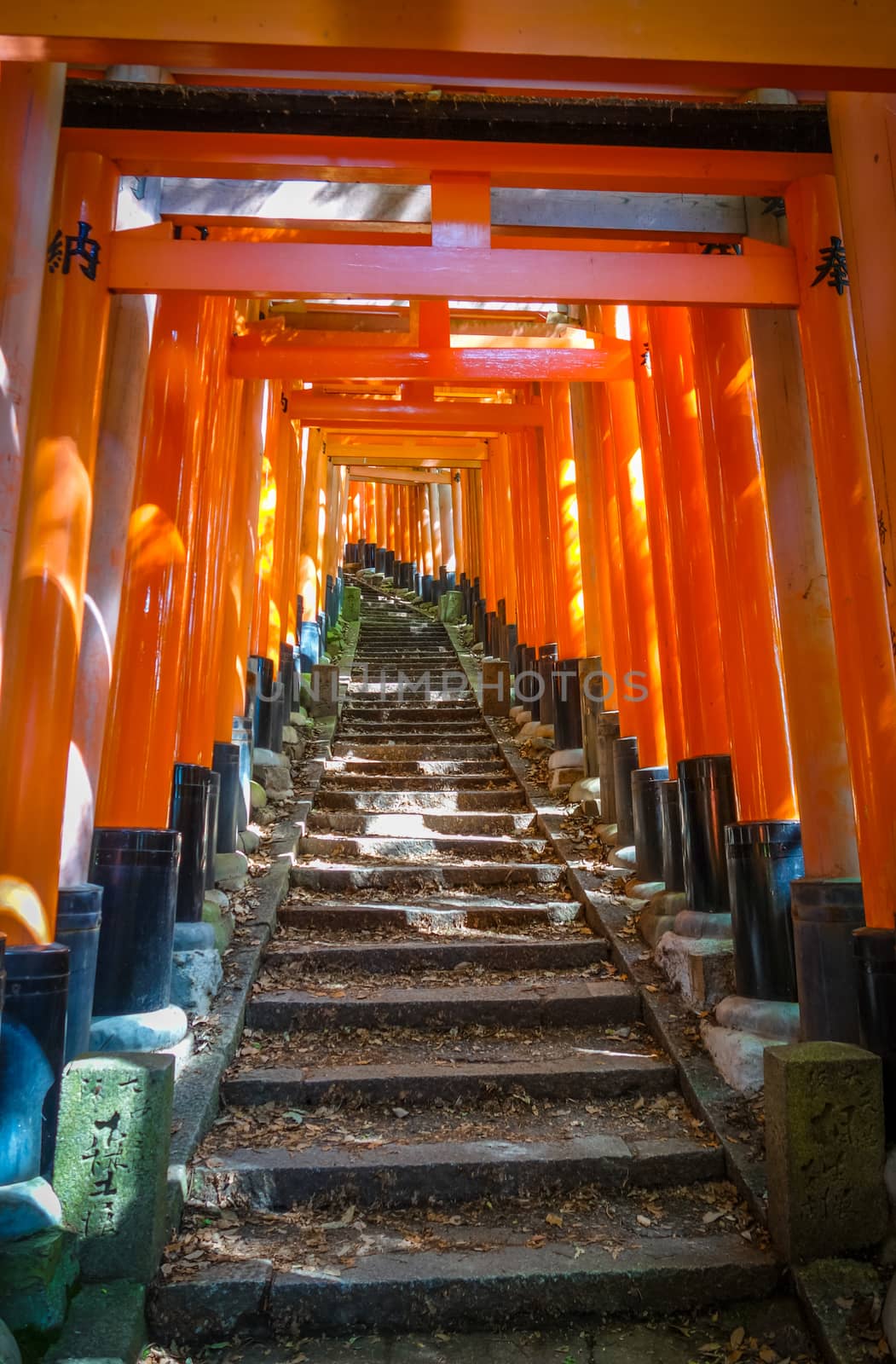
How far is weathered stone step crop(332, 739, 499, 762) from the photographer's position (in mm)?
7980

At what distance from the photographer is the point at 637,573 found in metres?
5.71

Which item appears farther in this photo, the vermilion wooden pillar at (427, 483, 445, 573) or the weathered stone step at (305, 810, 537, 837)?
the vermilion wooden pillar at (427, 483, 445, 573)

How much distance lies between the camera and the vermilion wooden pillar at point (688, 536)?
439 centimetres

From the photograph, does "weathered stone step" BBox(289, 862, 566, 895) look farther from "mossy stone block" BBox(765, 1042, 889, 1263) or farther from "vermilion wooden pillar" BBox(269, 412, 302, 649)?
"vermilion wooden pillar" BBox(269, 412, 302, 649)

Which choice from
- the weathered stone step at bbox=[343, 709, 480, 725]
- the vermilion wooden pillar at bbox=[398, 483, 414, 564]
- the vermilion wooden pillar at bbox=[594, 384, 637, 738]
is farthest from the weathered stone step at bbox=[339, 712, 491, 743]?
the vermilion wooden pillar at bbox=[398, 483, 414, 564]

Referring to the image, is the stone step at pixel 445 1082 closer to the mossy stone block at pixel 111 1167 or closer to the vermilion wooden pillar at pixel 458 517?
the mossy stone block at pixel 111 1167

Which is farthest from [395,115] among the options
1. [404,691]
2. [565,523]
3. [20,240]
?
[404,691]

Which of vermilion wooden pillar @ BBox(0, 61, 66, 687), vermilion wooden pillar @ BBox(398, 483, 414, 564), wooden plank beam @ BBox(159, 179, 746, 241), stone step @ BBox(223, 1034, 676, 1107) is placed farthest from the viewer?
vermilion wooden pillar @ BBox(398, 483, 414, 564)

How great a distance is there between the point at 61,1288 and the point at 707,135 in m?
4.15

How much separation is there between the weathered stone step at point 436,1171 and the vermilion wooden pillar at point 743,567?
4.36 ft

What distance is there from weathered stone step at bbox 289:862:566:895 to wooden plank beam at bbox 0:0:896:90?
13.1 ft

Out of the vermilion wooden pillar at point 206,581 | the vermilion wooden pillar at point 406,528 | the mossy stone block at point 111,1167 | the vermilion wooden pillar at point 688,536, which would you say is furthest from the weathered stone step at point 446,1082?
the vermilion wooden pillar at point 406,528

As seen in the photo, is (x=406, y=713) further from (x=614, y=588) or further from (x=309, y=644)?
(x=614, y=588)

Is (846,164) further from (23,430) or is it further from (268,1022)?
(268,1022)
